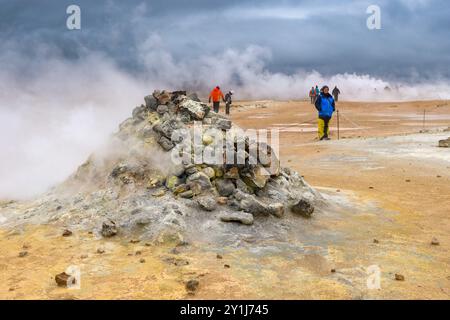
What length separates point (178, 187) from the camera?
16.5 ft

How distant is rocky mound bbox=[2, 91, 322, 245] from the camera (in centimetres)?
468

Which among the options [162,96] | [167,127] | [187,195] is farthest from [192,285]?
[162,96]

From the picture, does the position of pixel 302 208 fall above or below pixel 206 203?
below

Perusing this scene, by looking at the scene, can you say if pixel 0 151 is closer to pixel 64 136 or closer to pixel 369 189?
pixel 64 136

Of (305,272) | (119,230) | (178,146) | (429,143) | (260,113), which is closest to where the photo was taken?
(305,272)

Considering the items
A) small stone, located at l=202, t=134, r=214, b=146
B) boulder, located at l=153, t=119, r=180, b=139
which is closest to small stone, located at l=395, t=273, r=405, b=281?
small stone, located at l=202, t=134, r=214, b=146

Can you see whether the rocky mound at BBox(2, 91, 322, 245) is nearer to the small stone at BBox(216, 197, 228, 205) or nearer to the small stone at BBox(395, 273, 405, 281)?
the small stone at BBox(216, 197, 228, 205)

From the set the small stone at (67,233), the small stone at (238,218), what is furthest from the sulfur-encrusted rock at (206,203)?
the small stone at (67,233)

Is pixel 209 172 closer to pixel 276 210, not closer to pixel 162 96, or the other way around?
pixel 276 210

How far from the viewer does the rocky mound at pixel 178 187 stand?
468 centimetres

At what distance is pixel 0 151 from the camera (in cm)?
738
